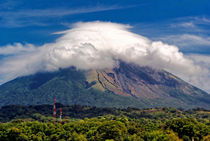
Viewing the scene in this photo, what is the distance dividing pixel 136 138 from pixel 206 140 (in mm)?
25342

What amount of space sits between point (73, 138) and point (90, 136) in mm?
11578

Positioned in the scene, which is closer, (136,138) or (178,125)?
(136,138)

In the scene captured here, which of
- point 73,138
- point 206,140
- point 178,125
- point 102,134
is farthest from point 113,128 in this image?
point 206,140

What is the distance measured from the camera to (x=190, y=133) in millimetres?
135000

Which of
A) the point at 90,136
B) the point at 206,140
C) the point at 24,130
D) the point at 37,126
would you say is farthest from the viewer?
the point at 37,126

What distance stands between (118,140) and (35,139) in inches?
1601

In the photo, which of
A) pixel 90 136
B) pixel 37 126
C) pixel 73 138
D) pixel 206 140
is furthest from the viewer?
pixel 37 126

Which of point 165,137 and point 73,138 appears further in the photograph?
point 73,138

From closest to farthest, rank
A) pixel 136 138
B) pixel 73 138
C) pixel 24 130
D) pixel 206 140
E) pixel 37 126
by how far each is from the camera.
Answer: pixel 206 140 → pixel 136 138 → pixel 73 138 → pixel 24 130 → pixel 37 126

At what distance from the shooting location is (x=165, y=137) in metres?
114

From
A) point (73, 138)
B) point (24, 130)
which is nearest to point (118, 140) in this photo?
point (73, 138)

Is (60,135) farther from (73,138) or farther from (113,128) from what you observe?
(113,128)

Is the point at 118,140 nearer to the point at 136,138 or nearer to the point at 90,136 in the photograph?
the point at 136,138

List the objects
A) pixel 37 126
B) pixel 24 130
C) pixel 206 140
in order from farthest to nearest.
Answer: pixel 37 126 < pixel 24 130 < pixel 206 140
